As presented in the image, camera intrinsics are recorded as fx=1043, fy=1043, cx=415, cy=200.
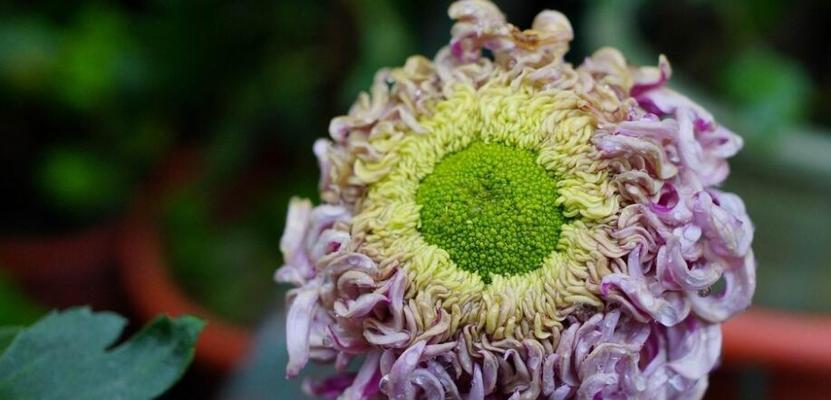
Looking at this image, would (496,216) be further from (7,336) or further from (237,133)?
(237,133)

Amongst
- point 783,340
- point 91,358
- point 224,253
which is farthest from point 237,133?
point 91,358

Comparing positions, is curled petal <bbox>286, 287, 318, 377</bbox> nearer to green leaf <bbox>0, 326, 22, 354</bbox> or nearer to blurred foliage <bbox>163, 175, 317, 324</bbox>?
green leaf <bbox>0, 326, 22, 354</bbox>

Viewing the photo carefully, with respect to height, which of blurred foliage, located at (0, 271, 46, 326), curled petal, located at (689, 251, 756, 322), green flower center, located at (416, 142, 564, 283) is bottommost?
blurred foliage, located at (0, 271, 46, 326)

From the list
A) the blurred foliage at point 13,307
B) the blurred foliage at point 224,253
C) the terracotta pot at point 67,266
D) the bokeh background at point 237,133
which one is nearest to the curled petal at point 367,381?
the bokeh background at point 237,133

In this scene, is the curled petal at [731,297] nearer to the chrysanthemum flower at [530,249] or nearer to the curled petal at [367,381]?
the chrysanthemum flower at [530,249]

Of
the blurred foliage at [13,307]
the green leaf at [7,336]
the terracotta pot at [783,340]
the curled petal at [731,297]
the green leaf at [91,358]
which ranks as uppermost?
the green leaf at [7,336]

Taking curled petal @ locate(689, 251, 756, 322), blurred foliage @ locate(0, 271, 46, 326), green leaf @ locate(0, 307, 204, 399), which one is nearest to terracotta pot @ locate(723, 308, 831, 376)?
curled petal @ locate(689, 251, 756, 322)
